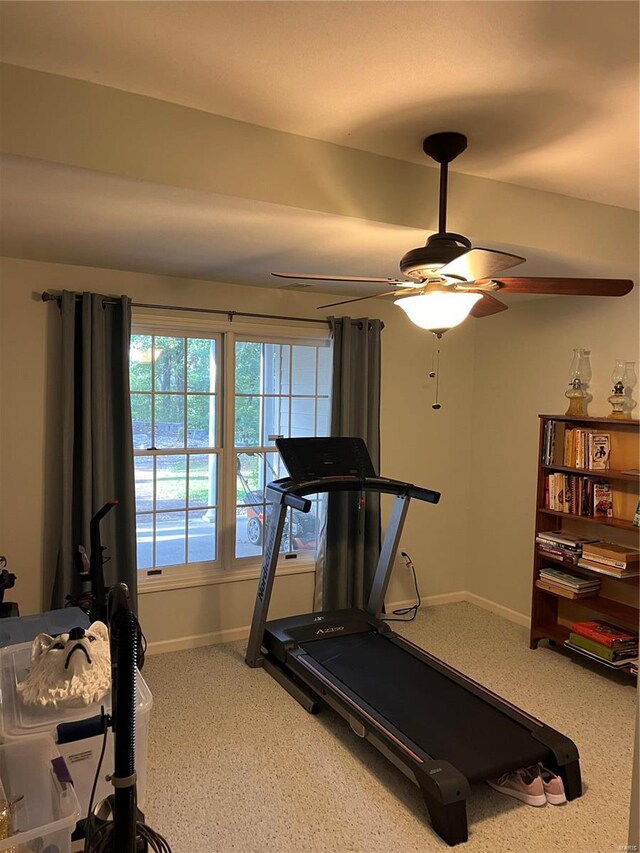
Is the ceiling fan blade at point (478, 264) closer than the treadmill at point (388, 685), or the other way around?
the ceiling fan blade at point (478, 264)

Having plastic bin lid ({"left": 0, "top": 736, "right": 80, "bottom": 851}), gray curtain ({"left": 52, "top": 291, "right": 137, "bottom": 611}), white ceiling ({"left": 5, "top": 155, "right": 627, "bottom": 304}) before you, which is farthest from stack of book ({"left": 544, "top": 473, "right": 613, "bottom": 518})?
plastic bin lid ({"left": 0, "top": 736, "right": 80, "bottom": 851})

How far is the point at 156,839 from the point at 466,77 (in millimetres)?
2112

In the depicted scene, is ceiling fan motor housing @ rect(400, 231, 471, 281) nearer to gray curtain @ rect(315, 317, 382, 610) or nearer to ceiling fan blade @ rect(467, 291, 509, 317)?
ceiling fan blade @ rect(467, 291, 509, 317)

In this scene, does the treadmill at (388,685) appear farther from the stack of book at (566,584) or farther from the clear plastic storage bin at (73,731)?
the clear plastic storage bin at (73,731)

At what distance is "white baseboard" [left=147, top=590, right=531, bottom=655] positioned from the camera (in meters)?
4.14

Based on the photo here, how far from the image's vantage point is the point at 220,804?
105 inches

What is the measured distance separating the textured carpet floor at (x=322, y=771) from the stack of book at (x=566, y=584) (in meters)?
0.44

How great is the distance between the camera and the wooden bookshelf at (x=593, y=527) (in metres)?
3.87

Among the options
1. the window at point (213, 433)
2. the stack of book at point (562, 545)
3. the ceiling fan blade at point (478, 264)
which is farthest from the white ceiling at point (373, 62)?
the stack of book at point (562, 545)

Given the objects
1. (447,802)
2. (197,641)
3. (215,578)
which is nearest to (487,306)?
(447,802)

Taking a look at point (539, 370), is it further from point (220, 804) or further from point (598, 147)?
point (220, 804)

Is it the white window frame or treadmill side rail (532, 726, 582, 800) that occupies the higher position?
the white window frame

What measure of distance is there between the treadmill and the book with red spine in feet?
3.29

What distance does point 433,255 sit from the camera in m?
2.33
